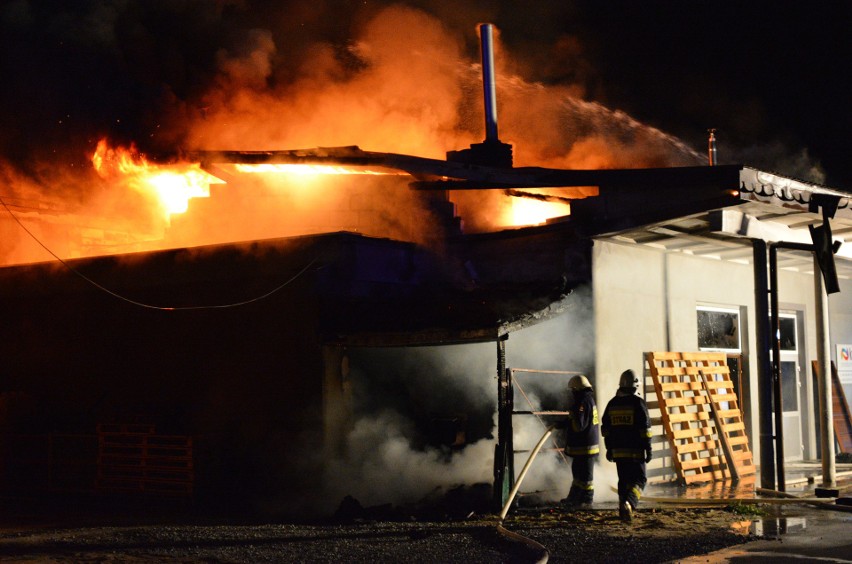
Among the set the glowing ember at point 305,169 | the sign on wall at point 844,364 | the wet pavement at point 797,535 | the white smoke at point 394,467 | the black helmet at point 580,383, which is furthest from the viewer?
the sign on wall at point 844,364

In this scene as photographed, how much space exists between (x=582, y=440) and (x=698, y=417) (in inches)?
136

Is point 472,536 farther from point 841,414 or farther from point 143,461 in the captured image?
point 841,414

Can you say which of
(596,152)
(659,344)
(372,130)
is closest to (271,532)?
(659,344)

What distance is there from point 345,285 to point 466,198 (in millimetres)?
5307

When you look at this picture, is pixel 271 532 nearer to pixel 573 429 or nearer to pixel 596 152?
pixel 573 429

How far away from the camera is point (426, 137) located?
23.4 m

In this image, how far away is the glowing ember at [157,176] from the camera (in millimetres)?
18406

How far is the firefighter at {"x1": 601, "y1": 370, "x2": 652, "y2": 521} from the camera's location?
9.94 metres

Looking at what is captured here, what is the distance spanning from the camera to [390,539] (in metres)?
9.09

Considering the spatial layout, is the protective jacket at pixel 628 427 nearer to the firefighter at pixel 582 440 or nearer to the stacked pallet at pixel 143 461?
the firefighter at pixel 582 440

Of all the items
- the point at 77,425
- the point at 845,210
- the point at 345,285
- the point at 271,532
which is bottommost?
the point at 271,532

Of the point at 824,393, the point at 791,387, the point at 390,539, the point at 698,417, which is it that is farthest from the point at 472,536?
the point at 791,387

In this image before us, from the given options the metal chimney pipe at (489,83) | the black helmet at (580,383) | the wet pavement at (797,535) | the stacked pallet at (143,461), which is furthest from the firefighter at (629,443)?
the metal chimney pipe at (489,83)

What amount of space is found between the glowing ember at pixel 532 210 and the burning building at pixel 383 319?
0.04m
